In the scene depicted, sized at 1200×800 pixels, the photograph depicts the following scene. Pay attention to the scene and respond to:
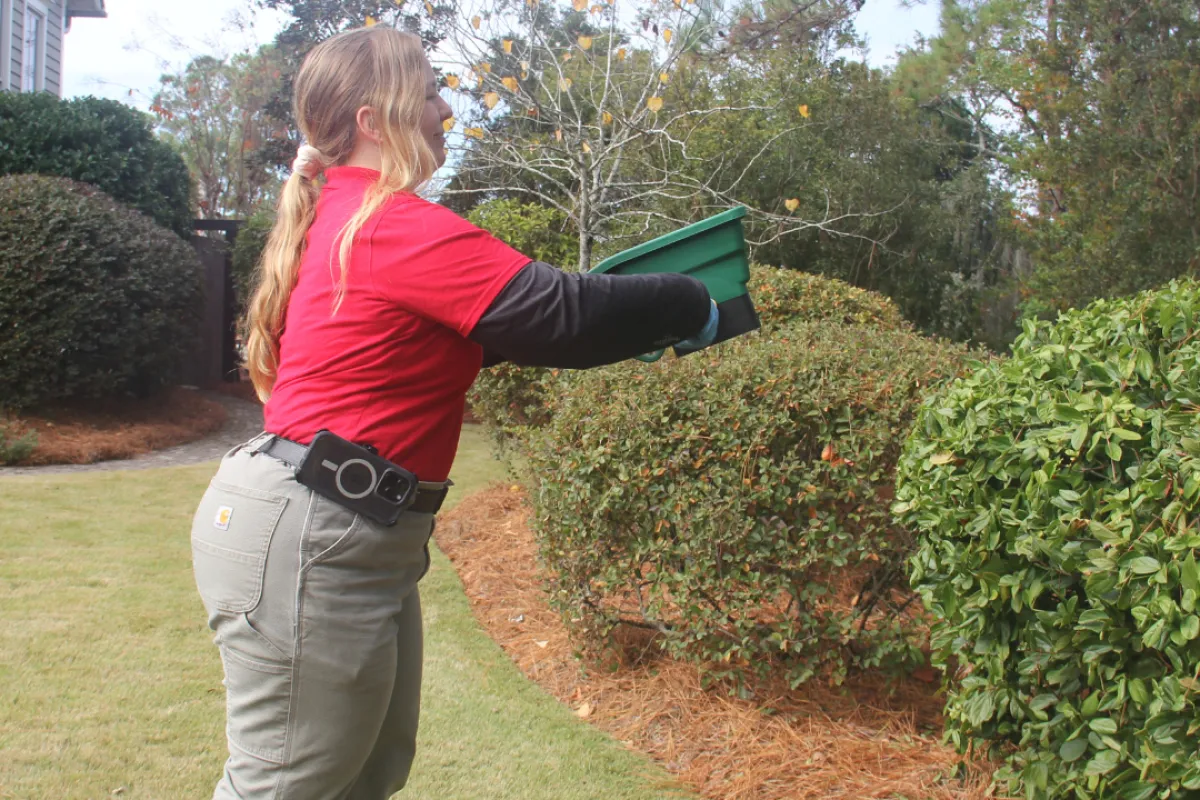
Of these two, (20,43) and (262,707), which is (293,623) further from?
(20,43)

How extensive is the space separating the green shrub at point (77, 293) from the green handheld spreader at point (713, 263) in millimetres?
A: 9470

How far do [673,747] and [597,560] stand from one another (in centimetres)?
77

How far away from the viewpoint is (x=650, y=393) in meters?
3.97

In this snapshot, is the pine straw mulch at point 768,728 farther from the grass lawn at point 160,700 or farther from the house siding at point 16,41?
the house siding at point 16,41

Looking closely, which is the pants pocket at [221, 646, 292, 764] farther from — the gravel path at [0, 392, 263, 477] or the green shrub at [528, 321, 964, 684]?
the gravel path at [0, 392, 263, 477]

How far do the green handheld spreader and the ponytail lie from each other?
0.63 meters

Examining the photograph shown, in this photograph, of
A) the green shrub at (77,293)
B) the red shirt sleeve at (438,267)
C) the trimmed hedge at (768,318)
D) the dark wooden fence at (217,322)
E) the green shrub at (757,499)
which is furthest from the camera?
the dark wooden fence at (217,322)

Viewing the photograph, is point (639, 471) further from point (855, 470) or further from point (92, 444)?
point (92, 444)

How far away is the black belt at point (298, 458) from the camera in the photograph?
1.88 meters

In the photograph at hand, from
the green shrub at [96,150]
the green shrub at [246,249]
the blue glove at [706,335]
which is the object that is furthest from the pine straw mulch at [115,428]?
the blue glove at [706,335]

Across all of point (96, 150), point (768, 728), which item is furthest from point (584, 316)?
point (96, 150)

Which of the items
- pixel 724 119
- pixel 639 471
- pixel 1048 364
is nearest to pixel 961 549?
pixel 1048 364

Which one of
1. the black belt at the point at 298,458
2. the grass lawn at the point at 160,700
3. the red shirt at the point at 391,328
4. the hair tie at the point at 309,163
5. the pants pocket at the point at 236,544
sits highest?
the hair tie at the point at 309,163

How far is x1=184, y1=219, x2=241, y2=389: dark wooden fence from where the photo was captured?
50.1 ft
